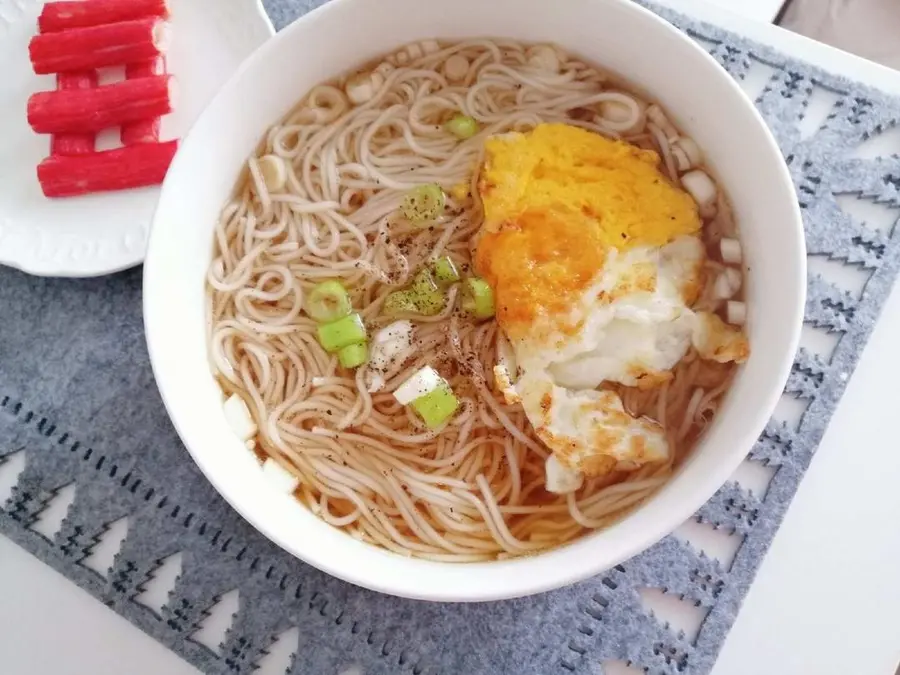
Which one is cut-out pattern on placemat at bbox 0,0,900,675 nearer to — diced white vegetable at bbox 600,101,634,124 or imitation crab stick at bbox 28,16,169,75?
diced white vegetable at bbox 600,101,634,124

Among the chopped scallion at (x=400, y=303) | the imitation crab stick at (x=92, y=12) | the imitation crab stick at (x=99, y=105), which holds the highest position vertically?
the imitation crab stick at (x=92, y=12)

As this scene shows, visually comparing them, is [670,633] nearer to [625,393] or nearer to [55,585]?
[625,393]

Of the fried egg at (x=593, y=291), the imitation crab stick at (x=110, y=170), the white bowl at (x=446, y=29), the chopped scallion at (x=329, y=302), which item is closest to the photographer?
the white bowl at (x=446, y=29)

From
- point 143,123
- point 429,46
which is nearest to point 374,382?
point 429,46

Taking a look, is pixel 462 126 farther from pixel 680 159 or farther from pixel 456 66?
pixel 680 159

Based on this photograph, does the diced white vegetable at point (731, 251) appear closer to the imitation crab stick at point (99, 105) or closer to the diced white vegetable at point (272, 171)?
the diced white vegetable at point (272, 171)

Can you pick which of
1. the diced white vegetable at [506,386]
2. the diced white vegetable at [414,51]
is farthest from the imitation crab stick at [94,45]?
the diced white vegetable at [506,386]
